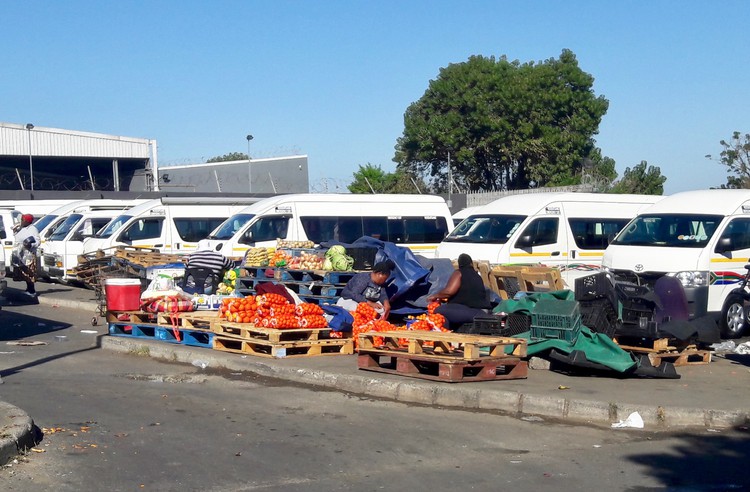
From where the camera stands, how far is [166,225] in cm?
Answer: 2366

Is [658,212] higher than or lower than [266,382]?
higher

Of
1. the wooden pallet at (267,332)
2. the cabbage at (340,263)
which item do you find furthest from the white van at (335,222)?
the wooden pallet at (267,332)

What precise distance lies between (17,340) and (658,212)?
1141 cm

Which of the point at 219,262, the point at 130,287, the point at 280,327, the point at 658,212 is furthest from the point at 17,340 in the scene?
the point at 658,212

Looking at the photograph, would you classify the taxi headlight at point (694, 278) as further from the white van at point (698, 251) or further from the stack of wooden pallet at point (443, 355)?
the stack of wooden pallet at point (443, 355)

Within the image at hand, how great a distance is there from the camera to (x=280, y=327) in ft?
40.5

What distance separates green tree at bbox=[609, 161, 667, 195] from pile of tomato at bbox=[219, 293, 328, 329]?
33.0 m

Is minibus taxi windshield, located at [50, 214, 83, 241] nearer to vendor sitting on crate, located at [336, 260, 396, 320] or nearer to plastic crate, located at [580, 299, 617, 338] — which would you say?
vendor sitting on crate, located at [336, 260, 396, 320]

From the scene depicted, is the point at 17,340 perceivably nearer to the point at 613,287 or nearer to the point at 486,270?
the point at 486,270

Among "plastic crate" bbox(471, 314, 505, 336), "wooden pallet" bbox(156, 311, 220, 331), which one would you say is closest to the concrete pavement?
"plastic crate" bbox(471, 314, 505, 336)

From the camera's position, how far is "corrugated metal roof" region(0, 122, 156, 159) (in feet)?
163

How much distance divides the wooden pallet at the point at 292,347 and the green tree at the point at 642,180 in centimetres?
3306

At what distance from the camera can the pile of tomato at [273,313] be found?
12.5 metres

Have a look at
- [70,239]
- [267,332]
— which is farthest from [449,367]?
[70,239]
